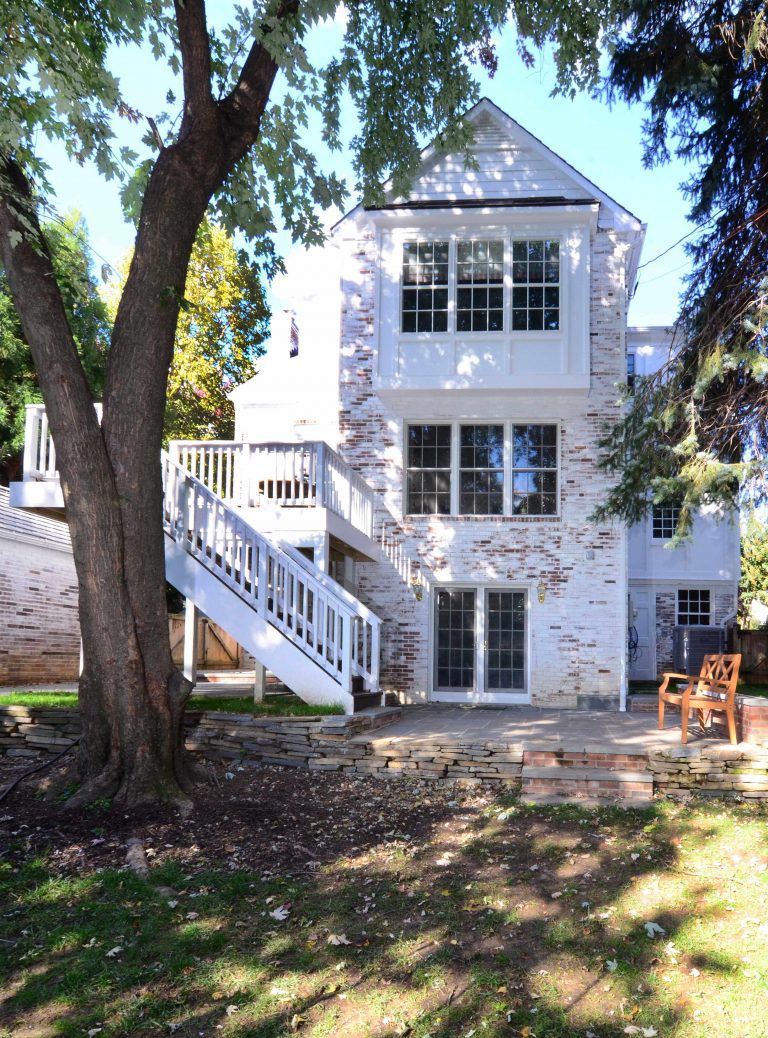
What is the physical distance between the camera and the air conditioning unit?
761 inches

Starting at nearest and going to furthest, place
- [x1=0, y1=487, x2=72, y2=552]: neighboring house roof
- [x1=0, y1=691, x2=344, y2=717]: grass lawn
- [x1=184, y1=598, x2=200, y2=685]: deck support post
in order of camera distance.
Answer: [x1=0, y1=691, x2=344, y2=717]: grass lawn → [x1=184, y1=598, x2=200, y2=685]: deck support post → [x1=0, y1=487, x2=72, y2=552]: neighboring house roof

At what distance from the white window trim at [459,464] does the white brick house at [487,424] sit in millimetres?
25

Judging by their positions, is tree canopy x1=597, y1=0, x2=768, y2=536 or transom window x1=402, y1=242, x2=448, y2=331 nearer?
tree canopy x1=597, y1=0, x2=768, y2=536

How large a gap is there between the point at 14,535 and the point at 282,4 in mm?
10978

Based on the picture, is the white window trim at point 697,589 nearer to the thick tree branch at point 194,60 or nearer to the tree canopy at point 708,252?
the tree canopy at point 708,252

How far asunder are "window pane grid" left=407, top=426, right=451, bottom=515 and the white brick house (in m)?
0.02

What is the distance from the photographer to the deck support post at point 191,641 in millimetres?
11300

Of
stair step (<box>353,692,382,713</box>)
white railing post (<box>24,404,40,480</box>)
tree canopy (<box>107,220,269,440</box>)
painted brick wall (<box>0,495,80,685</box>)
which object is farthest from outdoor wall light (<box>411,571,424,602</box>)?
tree canopy (<box>107,220,269,440</box>)

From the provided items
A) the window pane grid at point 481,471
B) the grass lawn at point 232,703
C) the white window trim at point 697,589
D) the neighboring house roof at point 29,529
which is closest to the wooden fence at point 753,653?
the white window trim at point 697,589

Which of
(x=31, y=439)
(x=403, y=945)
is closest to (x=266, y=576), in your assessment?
(x=31, y=439)

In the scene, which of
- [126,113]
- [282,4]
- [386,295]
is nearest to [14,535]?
[386,295]

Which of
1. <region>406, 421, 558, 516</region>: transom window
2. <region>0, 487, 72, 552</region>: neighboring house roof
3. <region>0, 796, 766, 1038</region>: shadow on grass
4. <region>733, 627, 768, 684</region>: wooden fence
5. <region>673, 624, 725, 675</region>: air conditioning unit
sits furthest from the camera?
<region>673, 624, 725, 675</region>: air conditioning unit

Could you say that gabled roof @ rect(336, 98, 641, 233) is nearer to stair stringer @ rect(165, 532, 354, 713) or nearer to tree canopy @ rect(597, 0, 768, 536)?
tree canopy @ rect(597, 0, 768, 536)

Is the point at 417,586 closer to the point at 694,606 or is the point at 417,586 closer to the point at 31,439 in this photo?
the point at 31,439
